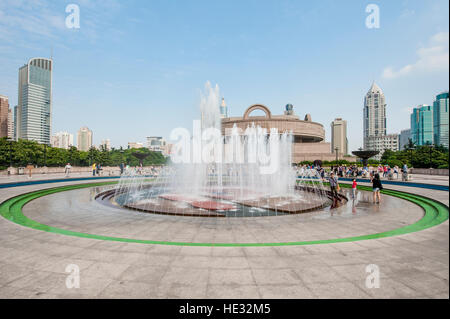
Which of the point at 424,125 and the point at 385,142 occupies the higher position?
the point at 424,125

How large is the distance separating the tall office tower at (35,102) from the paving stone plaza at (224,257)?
198717mm

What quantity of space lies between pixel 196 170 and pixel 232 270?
15089 mm

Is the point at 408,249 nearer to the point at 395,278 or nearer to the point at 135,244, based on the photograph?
the point at 395,278

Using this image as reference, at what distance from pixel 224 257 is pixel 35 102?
717 feet

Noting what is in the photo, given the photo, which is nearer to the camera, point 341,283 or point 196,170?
point 341,283

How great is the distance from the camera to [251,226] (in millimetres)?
7355

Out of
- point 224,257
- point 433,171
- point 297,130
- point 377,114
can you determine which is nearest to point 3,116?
point 297,130

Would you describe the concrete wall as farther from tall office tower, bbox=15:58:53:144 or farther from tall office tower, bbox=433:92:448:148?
tall office tower, bbox=15:58:53:144

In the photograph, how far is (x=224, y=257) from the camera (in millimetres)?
4695

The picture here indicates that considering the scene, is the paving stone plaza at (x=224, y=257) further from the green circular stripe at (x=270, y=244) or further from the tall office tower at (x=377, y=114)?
the tall office tower at (x=377, y=114)

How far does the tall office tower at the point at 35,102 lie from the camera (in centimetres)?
16400

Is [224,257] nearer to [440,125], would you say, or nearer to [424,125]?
[440,125]
